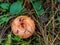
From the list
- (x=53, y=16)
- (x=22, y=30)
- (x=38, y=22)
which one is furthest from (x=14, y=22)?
(x=53, y=16)

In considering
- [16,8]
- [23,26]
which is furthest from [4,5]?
[23,26]

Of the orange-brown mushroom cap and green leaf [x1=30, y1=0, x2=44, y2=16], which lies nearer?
the orange-brown mushroom cap

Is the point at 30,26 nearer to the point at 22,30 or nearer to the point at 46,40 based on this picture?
the point at 22,30

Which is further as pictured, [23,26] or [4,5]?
[4,5]

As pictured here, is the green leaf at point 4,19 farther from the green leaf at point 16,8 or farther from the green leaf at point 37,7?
the green leaf at point 37,7

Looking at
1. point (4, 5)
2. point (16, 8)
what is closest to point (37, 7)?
point (16, 8)

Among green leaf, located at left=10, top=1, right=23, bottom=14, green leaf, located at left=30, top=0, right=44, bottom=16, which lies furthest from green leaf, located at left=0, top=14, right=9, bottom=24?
green leaf, located at left=30, top=0, right=44, bottom=16

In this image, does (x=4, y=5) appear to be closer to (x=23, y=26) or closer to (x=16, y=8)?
(x=16, y=8)

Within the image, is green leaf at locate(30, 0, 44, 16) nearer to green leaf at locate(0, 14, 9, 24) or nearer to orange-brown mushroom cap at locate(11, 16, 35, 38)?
orange-brown mushroom cap at locate(11, 16, 35, 38)

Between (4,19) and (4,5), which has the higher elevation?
(4,5)
